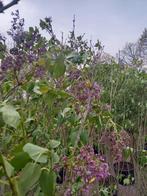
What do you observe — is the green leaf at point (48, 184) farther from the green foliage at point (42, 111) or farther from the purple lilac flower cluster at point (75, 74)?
the purple lilac flower cluster at point (75, 74)

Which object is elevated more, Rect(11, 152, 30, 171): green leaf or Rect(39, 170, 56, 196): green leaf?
Rect(11, 152, 30, 171): green leaf

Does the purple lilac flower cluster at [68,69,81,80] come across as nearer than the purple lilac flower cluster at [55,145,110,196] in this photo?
No

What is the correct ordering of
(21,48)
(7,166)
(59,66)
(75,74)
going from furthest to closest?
(75,74), (21,48), (59,66), (7,166)

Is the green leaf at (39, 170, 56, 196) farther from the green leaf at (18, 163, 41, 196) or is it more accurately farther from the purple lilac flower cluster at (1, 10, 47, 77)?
the purple lilac flower cluster at (1, 10, 47, 77)

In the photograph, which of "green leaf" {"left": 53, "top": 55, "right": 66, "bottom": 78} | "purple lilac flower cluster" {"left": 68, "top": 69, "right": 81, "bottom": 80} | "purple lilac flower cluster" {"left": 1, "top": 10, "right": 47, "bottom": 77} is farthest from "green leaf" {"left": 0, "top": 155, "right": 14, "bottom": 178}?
"purple lilac flower cluster" {"left": 68, "top": 69, "right": 81, "bottom": 80}

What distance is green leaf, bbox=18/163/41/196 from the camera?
723mm

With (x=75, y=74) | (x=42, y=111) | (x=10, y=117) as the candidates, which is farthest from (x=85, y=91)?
(x=10, y=117)

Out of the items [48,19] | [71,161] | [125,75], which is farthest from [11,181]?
[125,75]

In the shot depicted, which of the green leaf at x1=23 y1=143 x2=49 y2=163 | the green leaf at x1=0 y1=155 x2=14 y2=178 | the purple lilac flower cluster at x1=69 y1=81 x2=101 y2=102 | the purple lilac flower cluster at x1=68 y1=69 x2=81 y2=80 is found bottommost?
the green leaf at x1=0 y1=155 x2=14 y2=178

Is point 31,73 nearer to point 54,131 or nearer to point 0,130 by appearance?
point 0,130

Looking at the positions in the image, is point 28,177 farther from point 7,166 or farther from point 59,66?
point 59,66

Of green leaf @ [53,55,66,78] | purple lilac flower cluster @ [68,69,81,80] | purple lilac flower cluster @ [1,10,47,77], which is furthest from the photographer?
purple lilac flower cluster @ [68,69,81,80]

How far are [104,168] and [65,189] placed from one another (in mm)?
237

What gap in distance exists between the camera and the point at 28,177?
2.39 feet
